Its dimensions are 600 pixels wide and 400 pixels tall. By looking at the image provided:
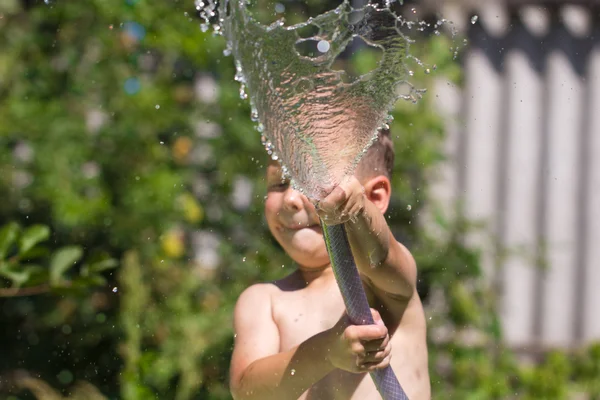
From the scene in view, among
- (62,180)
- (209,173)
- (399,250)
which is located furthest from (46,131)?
(399,250)

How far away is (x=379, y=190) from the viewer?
1702 millimetres

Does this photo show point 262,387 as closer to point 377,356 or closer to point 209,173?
point 377,356

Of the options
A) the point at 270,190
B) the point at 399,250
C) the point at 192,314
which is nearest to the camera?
the point at 399,250

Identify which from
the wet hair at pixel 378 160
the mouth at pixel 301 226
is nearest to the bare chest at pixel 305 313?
the mouth at pixel 301 226

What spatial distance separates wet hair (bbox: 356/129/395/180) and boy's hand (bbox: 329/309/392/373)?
320 mm

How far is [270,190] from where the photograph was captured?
1.74 meters

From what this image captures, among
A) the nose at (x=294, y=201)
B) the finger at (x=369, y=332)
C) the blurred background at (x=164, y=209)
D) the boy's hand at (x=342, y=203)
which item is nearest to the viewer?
the boy's hand at (x=342, y=203)

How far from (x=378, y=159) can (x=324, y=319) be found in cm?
30

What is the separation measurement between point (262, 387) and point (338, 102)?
1.80 feet

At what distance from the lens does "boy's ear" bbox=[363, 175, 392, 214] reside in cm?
168

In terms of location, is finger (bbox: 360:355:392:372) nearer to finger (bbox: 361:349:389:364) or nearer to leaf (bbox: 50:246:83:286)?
finger (bbox: 361:349:389:364)

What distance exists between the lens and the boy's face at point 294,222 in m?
1.67

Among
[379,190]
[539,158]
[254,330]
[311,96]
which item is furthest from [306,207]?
[539,158]

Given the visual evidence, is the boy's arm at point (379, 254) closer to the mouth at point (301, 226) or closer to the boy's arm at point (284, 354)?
the boy's arm at point (284, 354)
